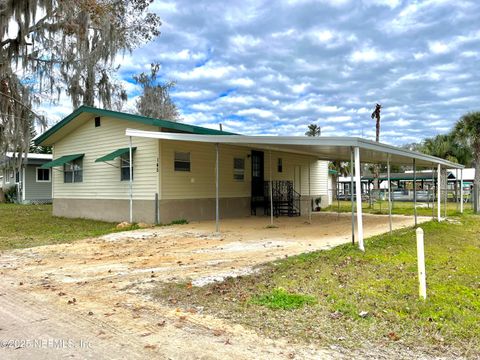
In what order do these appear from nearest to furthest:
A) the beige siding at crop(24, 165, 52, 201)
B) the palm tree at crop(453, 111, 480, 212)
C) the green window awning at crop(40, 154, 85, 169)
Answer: the green window awning at crop(40, 154, 85, 169)
the palm tree at crop(453, 111, 480, 212)
the beige siding at crop(24, 165, 52, 201)

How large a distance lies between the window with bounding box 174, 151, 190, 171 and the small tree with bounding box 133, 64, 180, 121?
64.4ft

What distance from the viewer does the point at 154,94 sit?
33.6 meters

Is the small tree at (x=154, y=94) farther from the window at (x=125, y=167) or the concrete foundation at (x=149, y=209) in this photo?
the window at (x=125, y=167)

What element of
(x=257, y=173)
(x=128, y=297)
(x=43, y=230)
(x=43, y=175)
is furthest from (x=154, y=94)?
(x=128, y=297)

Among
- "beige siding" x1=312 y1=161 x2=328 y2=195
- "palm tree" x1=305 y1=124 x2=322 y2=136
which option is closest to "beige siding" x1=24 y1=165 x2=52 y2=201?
"beige siding" x1=312 y1=161 x2=328 y2=195

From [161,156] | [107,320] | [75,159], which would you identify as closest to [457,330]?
[107,320]

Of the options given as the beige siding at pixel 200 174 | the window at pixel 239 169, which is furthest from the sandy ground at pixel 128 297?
the window at pixel 239 169

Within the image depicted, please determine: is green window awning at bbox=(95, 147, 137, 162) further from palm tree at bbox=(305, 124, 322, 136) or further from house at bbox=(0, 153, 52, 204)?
palm tree at bbox=(305, 124, 322, 136)

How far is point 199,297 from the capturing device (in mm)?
5082

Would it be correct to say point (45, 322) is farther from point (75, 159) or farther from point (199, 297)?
point (75, 159)

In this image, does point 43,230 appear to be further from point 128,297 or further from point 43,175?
point 43,175

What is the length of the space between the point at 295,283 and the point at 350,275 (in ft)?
3.26

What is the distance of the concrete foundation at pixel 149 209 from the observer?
13570 millimetres

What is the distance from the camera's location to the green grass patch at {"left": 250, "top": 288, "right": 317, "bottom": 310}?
4.67 meters
